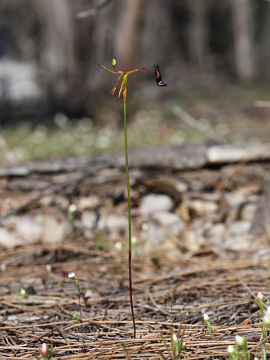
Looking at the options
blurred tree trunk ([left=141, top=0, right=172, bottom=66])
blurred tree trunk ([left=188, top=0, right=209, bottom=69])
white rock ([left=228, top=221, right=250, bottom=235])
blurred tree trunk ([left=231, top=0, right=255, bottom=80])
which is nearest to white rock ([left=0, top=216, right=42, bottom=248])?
white rock ([left=228, top=221, right=250, bottom=235])

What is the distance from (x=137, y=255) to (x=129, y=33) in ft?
27.2

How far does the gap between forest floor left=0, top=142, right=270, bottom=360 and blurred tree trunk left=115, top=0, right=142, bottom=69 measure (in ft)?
22.9

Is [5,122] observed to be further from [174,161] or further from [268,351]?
[268,351]

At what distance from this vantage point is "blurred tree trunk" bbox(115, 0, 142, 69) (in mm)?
10203

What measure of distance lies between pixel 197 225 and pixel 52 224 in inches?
37.6

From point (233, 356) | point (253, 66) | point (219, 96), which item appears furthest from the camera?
point (253, 66)

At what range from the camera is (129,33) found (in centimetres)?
1034

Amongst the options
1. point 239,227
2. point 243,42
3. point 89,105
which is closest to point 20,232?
point 239,227

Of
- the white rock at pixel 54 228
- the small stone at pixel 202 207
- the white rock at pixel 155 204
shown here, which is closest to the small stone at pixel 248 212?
the small stone at pixel 202 207

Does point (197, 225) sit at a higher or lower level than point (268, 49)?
lower

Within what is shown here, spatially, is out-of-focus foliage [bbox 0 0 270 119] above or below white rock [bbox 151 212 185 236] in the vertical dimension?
above

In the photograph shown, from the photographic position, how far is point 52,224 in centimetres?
328

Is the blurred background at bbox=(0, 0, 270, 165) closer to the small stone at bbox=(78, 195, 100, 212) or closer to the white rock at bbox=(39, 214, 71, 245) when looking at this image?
the small stone at bbox=(78, 195, 100, 212)

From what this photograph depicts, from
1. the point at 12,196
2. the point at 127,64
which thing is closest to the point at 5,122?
the point at 127,64
